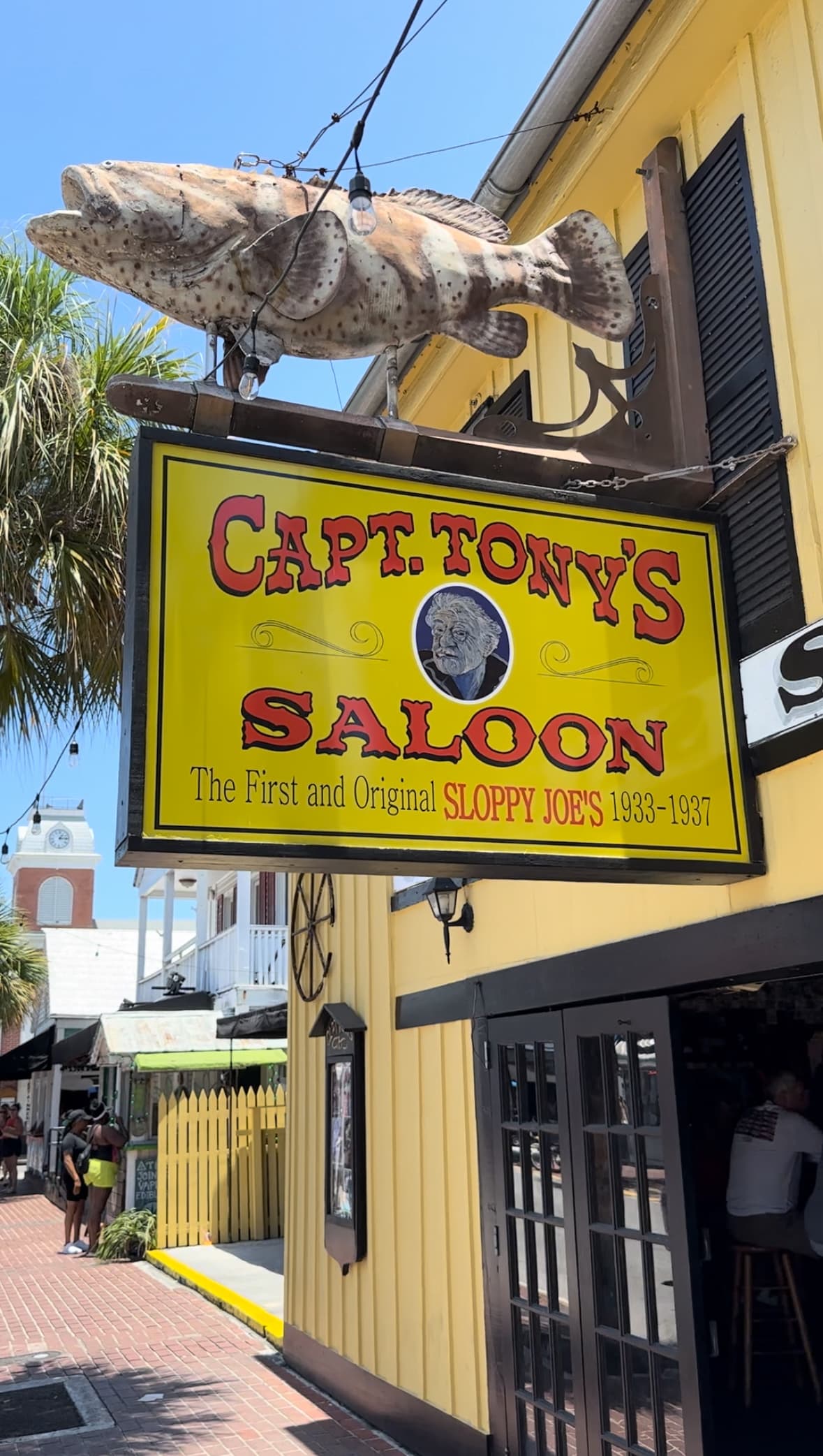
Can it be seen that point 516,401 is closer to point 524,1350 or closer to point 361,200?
point 361,200

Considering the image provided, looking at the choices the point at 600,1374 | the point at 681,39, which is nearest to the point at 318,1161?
the point at 600,1374

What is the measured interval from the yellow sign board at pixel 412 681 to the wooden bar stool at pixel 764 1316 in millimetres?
2624

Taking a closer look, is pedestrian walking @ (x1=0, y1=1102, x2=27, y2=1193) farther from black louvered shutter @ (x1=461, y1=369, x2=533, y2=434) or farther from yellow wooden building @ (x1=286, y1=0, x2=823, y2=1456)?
black louvered shutter @ (x1=461, y1=369, x2=533, y2=434)

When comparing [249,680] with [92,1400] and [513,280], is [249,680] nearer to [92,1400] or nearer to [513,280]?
[513,280]

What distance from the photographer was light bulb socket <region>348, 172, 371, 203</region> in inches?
149

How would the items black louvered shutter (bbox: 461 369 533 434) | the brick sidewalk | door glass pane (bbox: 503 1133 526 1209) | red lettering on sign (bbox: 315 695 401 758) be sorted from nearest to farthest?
red lettering on sign (bbox: 315 695 401 758) < door glass pane (bbox: 503 1133 526 1209) < black louvered shutter (bbox: 461 369 533 434) < the brick sidewalk

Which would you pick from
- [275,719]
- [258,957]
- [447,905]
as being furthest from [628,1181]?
[258,957]

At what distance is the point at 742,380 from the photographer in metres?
4.44

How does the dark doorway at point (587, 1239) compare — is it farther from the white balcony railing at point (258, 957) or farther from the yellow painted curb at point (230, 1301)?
the white balcony railing at point (258, 957)

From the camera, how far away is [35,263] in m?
7.13

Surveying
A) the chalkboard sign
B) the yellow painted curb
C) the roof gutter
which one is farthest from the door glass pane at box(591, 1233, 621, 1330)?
the chalkboard sign

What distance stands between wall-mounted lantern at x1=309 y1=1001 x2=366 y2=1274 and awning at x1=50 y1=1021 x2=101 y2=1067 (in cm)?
1005

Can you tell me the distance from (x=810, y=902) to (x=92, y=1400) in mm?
6520

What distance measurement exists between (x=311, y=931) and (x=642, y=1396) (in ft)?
16.9
